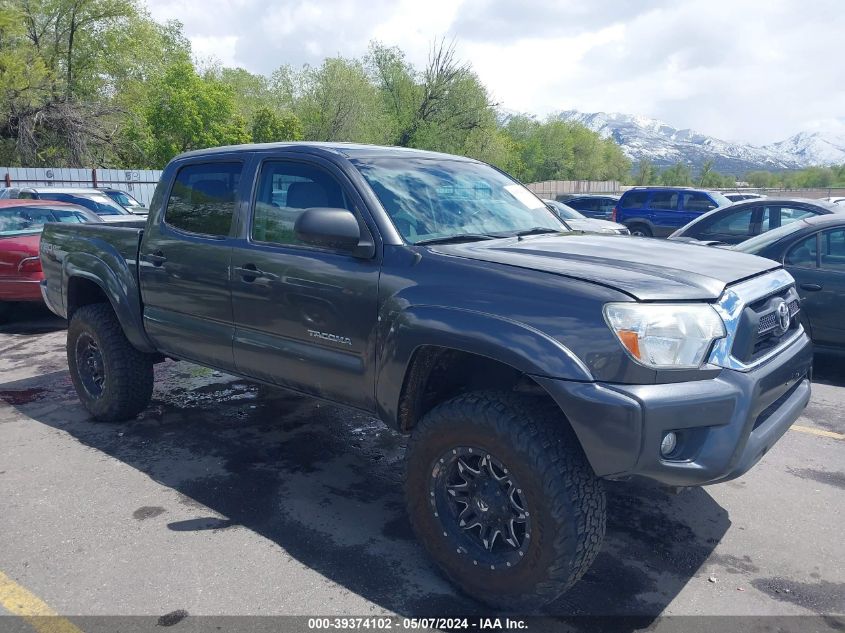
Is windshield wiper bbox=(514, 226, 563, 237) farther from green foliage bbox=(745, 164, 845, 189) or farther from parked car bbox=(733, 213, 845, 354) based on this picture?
green foliage bbox=(745, 164, 845, 189)

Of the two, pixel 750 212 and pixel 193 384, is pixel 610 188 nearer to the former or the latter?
pixel 750 212

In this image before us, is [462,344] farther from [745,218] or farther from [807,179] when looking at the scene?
[807,179]

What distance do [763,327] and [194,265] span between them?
305cm

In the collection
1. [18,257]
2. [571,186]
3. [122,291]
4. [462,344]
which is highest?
[571,186]

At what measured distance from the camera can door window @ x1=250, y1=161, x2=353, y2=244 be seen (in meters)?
3.70

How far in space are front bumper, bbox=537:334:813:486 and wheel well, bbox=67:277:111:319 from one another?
3.94 m

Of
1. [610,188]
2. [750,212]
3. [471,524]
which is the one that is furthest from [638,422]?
[610,188]

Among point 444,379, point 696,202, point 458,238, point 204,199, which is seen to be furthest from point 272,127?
point 444,379

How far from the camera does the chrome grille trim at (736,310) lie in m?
2.70

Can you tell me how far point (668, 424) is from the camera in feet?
8.38

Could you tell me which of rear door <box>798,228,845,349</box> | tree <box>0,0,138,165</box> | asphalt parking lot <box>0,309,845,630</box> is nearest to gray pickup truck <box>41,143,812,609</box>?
asphalt parking lot <box>0,309,845,630</box>

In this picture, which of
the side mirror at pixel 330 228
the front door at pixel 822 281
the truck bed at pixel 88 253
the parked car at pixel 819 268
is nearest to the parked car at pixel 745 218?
the parked car at pixel 819 268

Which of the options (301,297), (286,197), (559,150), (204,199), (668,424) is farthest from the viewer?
(559,150)

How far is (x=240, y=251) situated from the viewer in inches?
155
